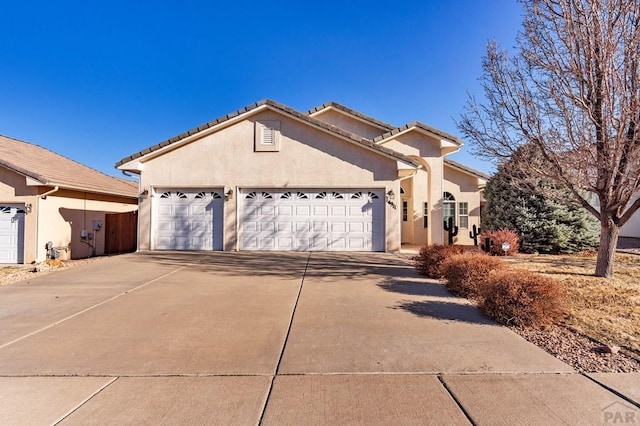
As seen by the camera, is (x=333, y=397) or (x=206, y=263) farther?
(x=206, y=263)

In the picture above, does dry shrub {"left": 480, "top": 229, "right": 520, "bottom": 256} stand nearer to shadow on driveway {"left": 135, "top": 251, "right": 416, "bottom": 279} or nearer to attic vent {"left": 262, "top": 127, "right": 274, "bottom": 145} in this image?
shadow on driveway {"left": 135, "top": 251, "right": 416, "bottom": 279}

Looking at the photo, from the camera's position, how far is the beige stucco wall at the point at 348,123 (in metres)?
18.2

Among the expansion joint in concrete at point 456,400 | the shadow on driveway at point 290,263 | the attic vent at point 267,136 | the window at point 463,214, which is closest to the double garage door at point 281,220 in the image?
the shadow on driveway at point 290,263

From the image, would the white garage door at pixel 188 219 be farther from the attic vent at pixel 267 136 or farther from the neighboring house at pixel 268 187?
the attic vent at pixel 267 136

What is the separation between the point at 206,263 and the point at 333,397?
8557mm

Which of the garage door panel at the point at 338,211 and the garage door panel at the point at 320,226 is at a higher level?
the garage door panel at the point at 338,211

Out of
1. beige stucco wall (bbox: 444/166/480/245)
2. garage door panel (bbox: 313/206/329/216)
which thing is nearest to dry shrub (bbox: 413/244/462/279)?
garage door panel (bbox: 313/206/329/216)

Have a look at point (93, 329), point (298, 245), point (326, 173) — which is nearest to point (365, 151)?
point (326, 173)

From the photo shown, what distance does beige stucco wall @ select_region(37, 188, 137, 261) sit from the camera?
504 inches

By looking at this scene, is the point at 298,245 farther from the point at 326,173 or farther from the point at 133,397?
the point at 133,397

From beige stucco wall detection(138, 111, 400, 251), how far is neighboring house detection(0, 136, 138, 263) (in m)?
2.86

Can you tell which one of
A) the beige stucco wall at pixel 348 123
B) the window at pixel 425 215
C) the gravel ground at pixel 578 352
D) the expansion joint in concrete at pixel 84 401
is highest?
the beige stucco wall at pixel 348 123

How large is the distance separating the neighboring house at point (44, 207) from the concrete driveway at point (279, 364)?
6573 mm

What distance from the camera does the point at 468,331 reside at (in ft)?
16.2
